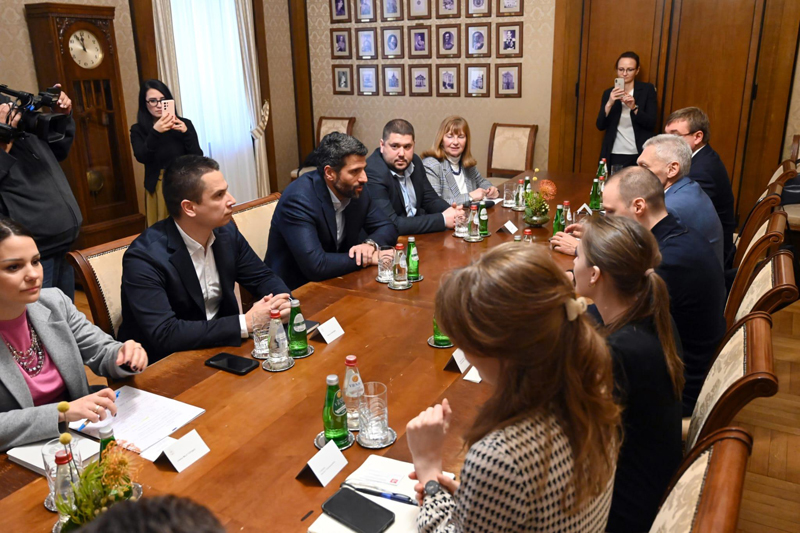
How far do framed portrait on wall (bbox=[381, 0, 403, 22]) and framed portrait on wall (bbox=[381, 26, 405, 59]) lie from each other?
95 millimetres

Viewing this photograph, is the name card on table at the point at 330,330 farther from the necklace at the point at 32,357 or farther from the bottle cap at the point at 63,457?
the bottle cap at the point at 63,457

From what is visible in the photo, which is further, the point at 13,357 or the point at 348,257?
the point at 348,257

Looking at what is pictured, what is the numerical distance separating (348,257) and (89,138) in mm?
2595

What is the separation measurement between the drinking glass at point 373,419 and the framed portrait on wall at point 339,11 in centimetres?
588

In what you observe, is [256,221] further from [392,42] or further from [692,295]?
[392,42]

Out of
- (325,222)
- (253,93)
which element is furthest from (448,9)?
(325,222)

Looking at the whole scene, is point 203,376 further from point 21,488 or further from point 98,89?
point 98,89

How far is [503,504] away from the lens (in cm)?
101

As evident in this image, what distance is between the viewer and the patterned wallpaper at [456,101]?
5.86 metres

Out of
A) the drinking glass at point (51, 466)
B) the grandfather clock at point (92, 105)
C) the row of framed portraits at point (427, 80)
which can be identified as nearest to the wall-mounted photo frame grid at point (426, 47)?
the row of framed portraits at point (427, 80)

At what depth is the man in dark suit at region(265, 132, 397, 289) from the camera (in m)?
2.88

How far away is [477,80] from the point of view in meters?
6.21

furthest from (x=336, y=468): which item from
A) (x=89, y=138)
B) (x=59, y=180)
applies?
(x=89, y=138)

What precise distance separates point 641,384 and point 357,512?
71 centimetres
